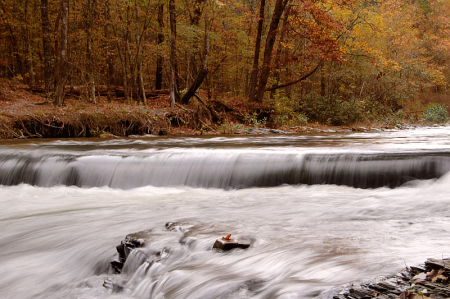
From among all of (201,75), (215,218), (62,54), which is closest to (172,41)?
(201,75)

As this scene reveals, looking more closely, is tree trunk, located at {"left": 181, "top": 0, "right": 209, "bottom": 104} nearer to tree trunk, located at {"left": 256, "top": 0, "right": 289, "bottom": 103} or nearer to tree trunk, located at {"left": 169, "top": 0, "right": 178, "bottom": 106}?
tree trunk, located at {"left": 169, "top": 0, "right": 178, "bottom": 106}

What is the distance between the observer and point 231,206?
19.1 ft

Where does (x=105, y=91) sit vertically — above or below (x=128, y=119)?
above

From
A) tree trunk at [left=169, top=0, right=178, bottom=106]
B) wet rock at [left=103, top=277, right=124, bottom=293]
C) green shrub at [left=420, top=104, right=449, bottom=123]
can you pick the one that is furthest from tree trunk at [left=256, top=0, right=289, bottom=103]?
wet rock at [left=103, top=277, right=124, bottom=293]

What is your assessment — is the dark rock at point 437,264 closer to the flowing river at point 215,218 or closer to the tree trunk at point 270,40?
the flowing river at point 215,218

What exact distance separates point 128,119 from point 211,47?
13338 mm

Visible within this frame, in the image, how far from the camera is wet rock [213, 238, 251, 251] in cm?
358

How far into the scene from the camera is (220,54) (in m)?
24.3

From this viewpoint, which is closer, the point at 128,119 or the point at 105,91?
the point at 128,119

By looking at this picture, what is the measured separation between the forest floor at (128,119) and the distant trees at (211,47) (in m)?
0.99

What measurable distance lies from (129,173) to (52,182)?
5.29ft

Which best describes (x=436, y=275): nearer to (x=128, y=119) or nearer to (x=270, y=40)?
(x=128, y=119)

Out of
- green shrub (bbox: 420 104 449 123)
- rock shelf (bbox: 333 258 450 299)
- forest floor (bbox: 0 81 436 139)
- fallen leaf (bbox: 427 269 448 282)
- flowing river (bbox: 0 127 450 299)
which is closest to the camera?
rock shelf (bbox: 333 258 450 299)

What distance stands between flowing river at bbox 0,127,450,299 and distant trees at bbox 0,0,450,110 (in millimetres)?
8443
